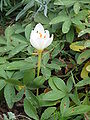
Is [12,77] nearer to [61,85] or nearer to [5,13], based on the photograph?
[61,85]

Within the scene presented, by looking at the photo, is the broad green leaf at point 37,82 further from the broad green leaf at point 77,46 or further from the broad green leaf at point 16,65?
the broad green leaf at point 77,46

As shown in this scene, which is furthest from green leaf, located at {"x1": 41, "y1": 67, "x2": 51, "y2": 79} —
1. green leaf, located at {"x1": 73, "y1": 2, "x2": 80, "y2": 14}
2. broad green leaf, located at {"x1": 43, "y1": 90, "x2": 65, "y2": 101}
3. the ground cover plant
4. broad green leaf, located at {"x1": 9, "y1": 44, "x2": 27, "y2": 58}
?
green leaf, located at {"x1": 73, "y1": 2, "x2": 80, "y2": 14}

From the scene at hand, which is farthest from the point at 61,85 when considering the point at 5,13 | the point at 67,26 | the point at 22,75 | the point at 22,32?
the point at 5,13

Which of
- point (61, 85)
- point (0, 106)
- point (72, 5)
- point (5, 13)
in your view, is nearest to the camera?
point (61, 85)

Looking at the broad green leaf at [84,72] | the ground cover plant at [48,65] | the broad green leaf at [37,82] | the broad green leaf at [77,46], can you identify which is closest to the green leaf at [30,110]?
the ground cover plant at [48,65]

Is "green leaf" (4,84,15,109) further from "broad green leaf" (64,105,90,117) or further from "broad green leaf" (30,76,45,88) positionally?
"broad green leaf" (64,105,90,117)

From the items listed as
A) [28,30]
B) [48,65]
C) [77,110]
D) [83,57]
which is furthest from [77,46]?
[77,110]

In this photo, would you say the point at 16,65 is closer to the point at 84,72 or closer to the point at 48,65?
the point at 48,65
